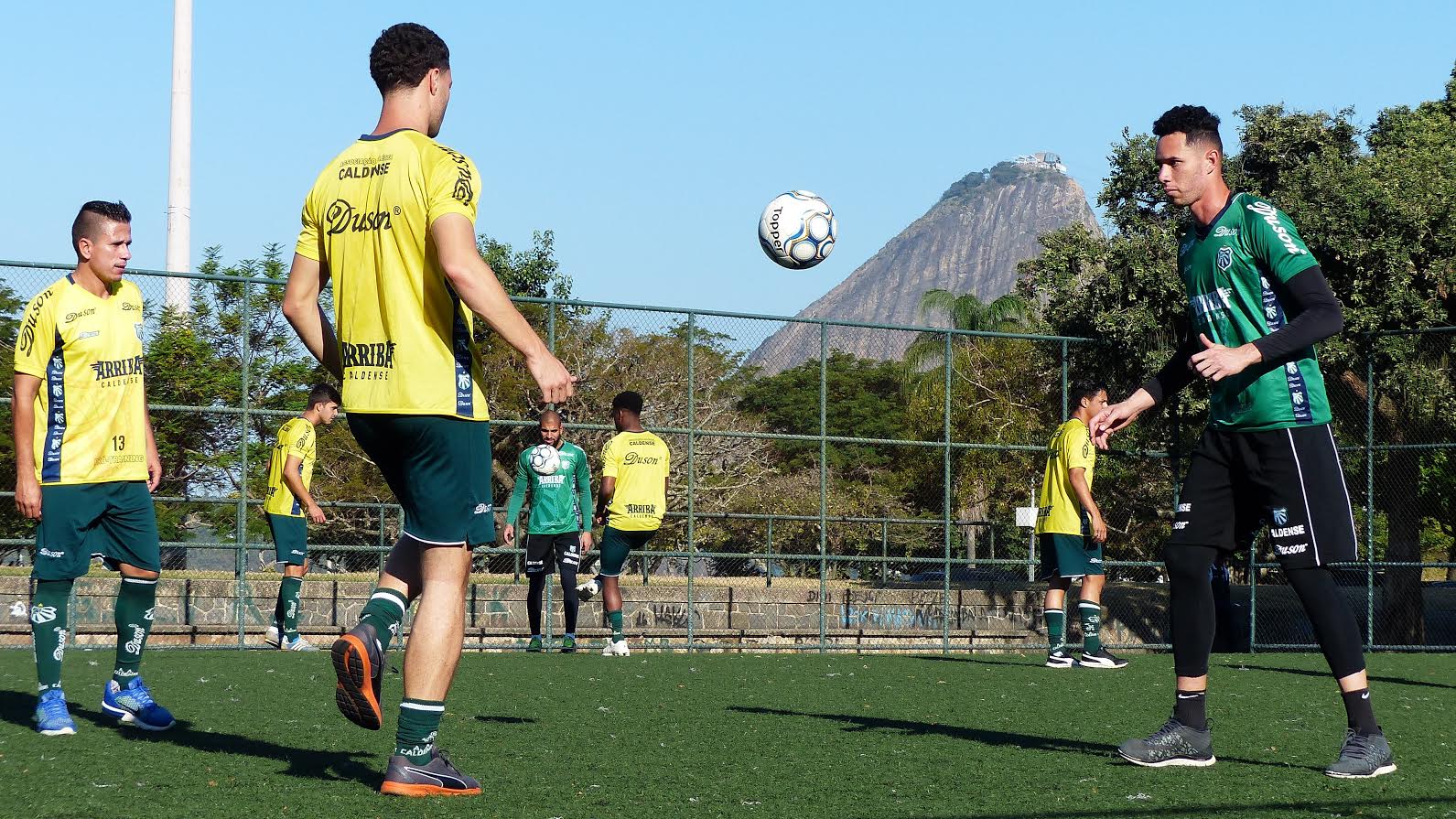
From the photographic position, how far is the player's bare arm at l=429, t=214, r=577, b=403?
3.54m

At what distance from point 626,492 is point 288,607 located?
2.77 meters

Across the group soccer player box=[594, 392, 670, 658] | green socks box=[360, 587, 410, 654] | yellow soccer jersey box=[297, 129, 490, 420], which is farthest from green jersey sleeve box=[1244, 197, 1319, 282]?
soccer player box=[594, 392, 670, 658]

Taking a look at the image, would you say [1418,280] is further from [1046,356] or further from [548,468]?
[548,468]

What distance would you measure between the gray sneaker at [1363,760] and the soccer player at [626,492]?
7115 mm

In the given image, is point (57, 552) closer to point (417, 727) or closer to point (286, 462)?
point (417, 727)

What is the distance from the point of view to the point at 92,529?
18.2ft

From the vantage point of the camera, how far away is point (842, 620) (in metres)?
18.4

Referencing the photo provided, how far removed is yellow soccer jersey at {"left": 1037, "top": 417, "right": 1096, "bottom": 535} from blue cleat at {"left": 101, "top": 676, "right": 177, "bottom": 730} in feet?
21.2

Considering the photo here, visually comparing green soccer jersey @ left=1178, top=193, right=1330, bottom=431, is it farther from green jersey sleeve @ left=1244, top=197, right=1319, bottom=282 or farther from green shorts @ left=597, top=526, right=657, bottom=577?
green shorts @ left=597, top=526, right=657, bottom=577

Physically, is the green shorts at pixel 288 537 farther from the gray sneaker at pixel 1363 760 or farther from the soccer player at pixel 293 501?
the gray sneaker at pixel 1363 760

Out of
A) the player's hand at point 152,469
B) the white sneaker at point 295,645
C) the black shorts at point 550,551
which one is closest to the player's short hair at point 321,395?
the black shorts at point 550,551

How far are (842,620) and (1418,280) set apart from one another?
780cm

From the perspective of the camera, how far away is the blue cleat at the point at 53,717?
203 inches

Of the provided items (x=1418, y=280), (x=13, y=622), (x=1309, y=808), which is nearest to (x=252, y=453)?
(x=13, y=622)
